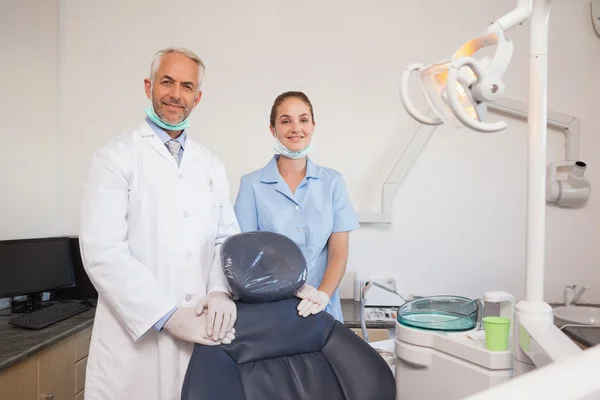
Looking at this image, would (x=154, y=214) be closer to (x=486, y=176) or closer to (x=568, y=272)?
(x=486, y=176)

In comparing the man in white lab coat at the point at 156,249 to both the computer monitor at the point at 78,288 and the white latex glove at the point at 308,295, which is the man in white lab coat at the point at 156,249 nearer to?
the white latex glove at the point at 308,295

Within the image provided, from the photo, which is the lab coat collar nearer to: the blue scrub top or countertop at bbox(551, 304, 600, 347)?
the blue scrub top

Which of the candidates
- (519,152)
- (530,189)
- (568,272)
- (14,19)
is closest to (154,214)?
(530,189)

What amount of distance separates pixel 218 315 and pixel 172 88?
0.67 meters

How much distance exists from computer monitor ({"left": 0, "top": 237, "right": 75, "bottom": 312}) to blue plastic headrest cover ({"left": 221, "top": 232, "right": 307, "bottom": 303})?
1.39m

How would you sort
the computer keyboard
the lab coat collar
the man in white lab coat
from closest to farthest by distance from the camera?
the man in white lab coat < the lab coat collar < the computer keyboard

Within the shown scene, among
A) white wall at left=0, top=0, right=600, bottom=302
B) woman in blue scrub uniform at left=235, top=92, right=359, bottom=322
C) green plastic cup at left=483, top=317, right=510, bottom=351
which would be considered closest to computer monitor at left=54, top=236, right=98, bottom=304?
white wall at left=0, top=0, right=600, bottom=302

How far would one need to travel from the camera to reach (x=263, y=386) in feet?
3.72

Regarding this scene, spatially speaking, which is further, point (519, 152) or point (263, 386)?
point (519, 152)

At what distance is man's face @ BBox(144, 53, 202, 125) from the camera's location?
1414 millimetres

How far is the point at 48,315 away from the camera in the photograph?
2.09 m

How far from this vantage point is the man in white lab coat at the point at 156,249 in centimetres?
124

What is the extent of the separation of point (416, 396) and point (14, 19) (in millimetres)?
2399

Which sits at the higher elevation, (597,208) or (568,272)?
(597,208)
